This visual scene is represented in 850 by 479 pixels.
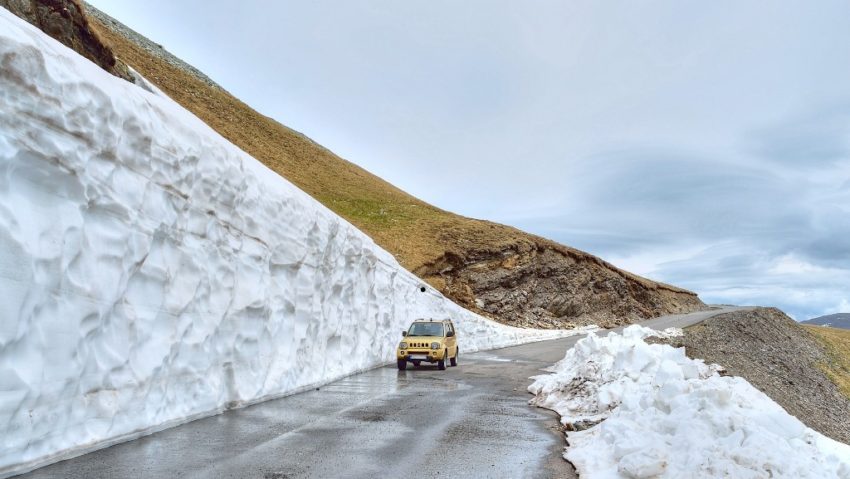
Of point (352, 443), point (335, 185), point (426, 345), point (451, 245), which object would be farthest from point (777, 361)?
point (335, 185)

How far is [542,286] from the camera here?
169 ft

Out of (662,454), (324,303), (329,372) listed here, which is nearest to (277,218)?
(324,303)

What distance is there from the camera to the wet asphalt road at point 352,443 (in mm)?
6164

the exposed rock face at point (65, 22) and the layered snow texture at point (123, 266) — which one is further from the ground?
the exposed rock face at point (65, 22)

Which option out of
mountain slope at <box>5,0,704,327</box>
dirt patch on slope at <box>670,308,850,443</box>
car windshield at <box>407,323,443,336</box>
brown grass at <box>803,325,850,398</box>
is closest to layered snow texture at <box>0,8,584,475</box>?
car windshield at <box>407,323,443,336</box>

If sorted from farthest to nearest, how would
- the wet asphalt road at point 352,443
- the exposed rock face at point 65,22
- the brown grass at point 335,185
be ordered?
the brown grass at point 335,185 → the exposed rock face at point 65,22 → the wet asphalt road at point 352,443

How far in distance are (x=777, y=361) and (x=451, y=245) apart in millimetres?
25625

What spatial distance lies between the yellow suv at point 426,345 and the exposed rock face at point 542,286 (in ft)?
71.6

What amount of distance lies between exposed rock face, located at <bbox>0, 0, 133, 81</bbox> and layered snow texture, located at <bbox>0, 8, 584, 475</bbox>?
A: 28.7 ft

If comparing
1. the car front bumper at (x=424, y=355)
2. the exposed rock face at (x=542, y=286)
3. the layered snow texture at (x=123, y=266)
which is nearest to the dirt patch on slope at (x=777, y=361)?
the car front bumper at (x=424, y=355)

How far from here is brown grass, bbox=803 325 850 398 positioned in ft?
128

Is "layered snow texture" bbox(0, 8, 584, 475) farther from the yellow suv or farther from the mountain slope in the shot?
the mountain slope

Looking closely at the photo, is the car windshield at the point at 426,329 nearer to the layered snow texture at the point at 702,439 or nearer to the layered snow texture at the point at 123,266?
the layered snow texture at the point at 123,266

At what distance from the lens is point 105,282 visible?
792 cm
